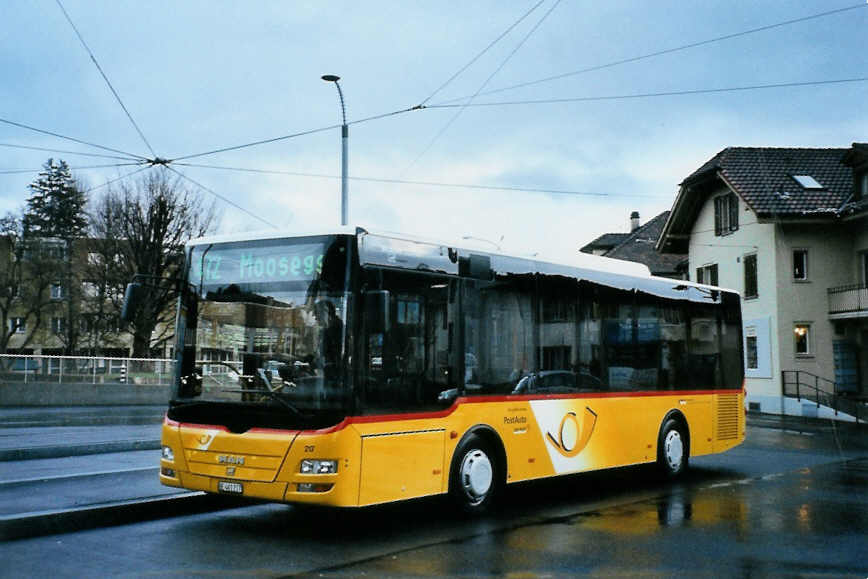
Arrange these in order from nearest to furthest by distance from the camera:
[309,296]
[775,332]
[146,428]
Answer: [309,296] → [146,428] → [775,332]

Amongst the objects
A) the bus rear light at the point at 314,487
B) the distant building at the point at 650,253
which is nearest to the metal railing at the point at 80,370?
the bus rear light at the point at 314,487

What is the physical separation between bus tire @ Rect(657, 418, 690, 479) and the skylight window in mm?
27720

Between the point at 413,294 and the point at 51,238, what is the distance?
162ft

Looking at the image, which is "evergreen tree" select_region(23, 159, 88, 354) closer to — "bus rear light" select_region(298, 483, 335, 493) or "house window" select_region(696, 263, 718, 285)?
"house window" select_region(696, 263, 718, 285)

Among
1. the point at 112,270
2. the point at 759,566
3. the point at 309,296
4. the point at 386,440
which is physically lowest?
the point at 759,566

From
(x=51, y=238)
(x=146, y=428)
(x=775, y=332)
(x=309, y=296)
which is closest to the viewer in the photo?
(x=309, y=296)

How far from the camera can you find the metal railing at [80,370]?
105 feet

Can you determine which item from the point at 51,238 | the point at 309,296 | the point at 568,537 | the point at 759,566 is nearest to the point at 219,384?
the point at 309,296

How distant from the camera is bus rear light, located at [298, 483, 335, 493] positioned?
8.21 meters

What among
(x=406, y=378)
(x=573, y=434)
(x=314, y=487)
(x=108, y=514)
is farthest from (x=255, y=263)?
(x=573, y=434)

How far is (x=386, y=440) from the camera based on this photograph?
28.5 feet

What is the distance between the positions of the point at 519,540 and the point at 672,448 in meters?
5.73

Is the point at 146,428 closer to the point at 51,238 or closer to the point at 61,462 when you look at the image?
the point at 61,462

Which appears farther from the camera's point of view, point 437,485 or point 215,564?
point 437,485
